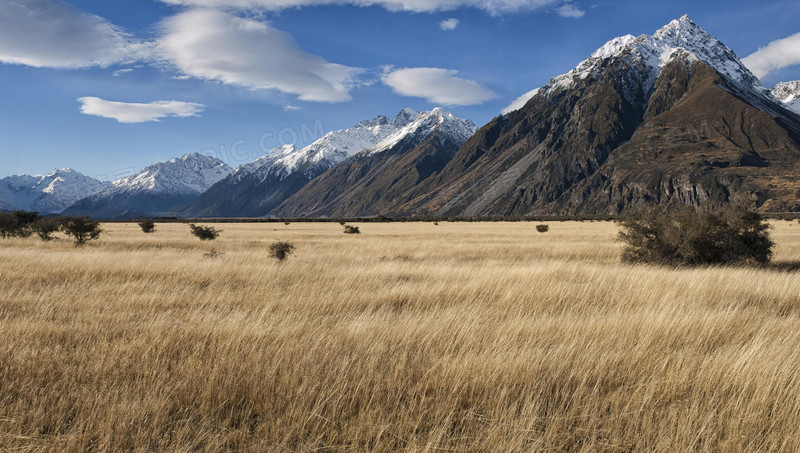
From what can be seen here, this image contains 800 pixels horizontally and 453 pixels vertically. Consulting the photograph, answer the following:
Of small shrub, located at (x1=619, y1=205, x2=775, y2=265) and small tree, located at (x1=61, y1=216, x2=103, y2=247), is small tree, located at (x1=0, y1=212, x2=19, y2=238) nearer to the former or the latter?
small tree, located at (x1=61, y1=216, x2=103, y2=247)

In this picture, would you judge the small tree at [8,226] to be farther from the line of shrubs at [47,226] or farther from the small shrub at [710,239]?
the small shrub at [710,239]

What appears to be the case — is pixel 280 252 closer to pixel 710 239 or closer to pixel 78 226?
pixel 710 239

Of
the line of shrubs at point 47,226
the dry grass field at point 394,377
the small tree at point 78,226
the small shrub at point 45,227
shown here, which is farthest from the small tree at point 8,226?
the dry grass field at point 394,377

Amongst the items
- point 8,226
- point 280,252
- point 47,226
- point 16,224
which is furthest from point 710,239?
point 8,226

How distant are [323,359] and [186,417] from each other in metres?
1.38

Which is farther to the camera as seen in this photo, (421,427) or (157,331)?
(157,331)

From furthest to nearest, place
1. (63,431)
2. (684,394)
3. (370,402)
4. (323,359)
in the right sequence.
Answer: (323,359)
(684,394)
(370,402)
(63,431)

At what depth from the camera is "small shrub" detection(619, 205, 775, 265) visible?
46.3ft

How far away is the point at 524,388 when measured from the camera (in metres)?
3.56

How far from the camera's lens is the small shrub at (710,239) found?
46.3ft

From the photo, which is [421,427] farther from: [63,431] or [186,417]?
[63,431]

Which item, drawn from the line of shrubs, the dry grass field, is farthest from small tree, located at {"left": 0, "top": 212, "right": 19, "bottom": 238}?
the dry grass field

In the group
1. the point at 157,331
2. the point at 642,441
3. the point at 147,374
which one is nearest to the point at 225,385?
the point at 147,374

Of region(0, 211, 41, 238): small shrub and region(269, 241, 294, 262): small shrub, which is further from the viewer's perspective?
region(0, 211, 41, 238): small shrub
